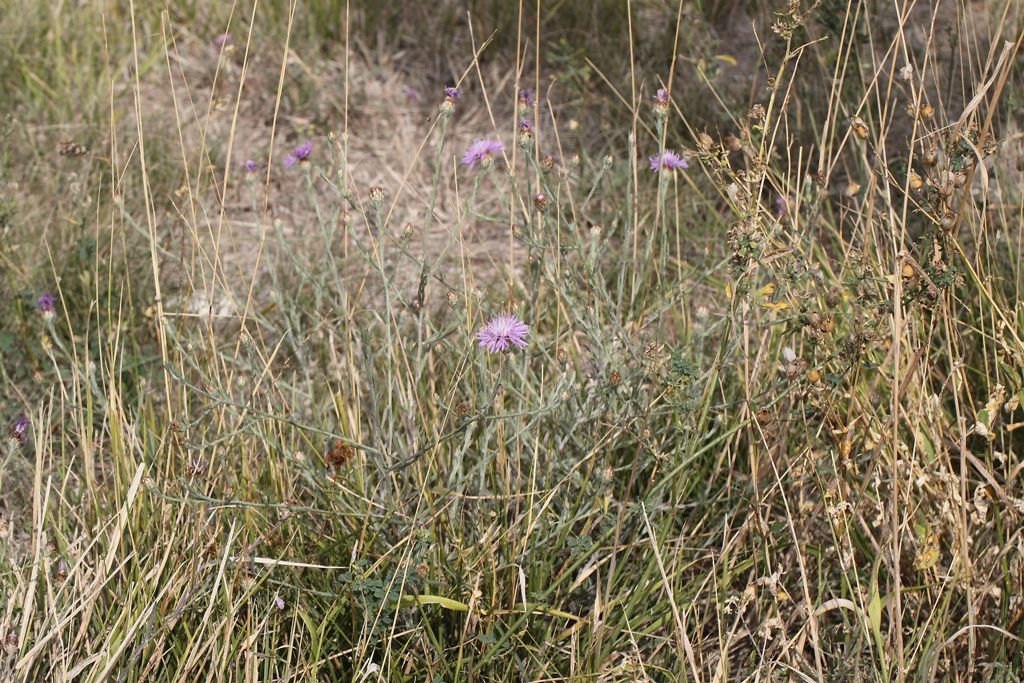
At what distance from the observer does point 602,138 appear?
3.54 metres

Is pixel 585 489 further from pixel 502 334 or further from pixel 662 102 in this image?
pixel 662 102

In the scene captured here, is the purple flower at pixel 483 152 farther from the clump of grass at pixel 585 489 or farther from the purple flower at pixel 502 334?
the purple flower at pixel 502 334

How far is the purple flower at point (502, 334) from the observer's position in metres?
1.69

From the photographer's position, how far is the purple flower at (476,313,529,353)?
66.4 inches

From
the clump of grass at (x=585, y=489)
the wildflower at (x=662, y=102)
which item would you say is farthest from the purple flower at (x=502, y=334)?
the wildflower at (x=662, y=102)

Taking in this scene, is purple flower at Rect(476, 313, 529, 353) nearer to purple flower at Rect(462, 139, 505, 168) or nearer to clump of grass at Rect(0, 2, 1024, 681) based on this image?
clump of grass at Rect(0, 2, 1024, 681)

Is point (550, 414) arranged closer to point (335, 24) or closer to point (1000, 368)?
point (1000, 368)

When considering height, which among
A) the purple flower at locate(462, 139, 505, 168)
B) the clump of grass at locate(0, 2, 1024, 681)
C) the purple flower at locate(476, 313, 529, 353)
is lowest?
the clump of grass at locate(0, 2, 1024, 681)

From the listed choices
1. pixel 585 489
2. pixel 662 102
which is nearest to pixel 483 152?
pixel 662 102

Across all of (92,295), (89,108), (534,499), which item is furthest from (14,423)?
(89,108)

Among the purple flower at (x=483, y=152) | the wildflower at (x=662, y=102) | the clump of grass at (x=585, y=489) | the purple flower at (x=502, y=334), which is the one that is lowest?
the clump of grass at (x=585, y=489)

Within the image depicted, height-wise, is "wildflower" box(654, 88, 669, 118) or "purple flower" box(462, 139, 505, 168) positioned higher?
"wildflower" box(654, 88, 669, 118)

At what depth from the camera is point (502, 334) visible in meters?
1.69

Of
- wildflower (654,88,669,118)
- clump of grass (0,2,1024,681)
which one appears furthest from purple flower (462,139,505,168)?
wildflower (654,88,669,118)
